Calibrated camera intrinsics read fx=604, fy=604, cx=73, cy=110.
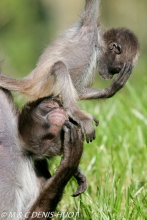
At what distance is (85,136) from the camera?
14.5 ft

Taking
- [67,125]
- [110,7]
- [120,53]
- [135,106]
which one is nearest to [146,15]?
[110,7]

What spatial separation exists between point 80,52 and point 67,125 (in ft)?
3.82

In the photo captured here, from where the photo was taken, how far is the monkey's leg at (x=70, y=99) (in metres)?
4.46

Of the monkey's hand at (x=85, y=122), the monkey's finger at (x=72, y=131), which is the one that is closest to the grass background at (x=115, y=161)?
the monkey's hand at (x=85, y=122)

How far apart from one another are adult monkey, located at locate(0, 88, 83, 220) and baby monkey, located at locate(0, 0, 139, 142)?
0.31 m

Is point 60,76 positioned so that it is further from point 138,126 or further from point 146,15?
point 146,15

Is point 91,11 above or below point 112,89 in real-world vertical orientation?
above

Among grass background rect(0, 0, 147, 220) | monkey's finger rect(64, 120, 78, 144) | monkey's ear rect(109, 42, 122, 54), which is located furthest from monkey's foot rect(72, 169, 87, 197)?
monkey's ear rect(109, 42, 122, 54)

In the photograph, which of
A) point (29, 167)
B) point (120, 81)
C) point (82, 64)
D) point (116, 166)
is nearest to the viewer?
point (29, 167)

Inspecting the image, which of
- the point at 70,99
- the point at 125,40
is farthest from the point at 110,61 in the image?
the point at 70,99

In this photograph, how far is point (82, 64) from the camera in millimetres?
5164

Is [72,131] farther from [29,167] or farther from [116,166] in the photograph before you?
[116,166]

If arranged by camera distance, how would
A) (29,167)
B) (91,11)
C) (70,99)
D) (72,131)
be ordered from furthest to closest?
1. (91,11)
2. (70,99)
3. (29,167)
4. (72,131)

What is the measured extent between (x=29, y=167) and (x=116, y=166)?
1763 mm
